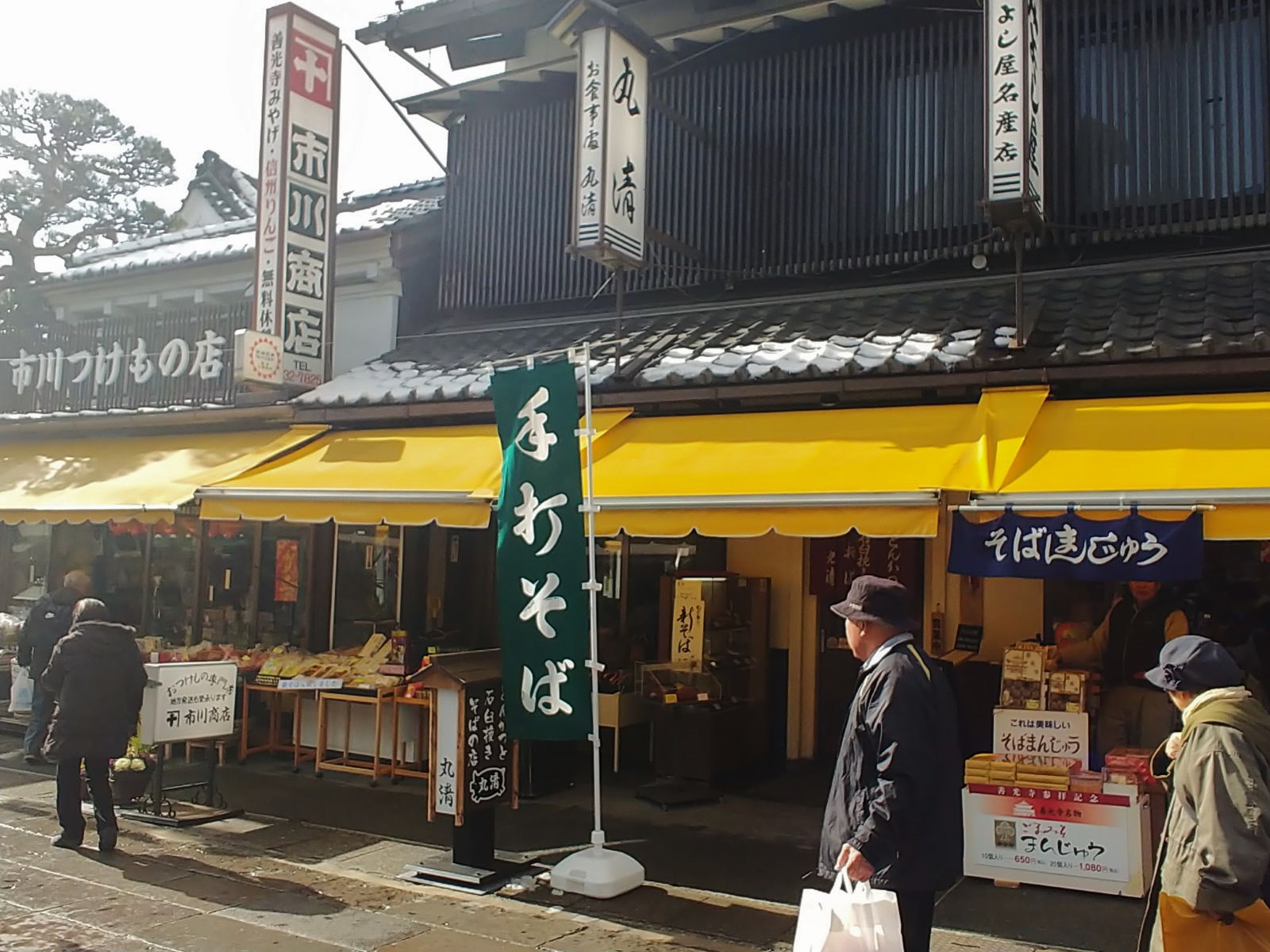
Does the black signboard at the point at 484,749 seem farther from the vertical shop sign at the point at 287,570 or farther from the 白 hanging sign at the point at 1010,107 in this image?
the vertical shop sign at the point at 287,570

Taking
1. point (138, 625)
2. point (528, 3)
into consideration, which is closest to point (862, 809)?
point (528, 3)

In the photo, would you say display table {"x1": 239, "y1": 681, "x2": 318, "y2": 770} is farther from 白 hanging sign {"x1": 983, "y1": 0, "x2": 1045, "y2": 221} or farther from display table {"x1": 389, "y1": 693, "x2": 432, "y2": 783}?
白 hanging sign {"x1": 983, "y1": 0, "x2": 1045, "y2": 221}

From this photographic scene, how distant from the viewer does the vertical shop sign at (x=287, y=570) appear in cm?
1233

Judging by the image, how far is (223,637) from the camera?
12.7 meters

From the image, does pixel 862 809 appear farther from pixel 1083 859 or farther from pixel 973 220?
pixel 973 220

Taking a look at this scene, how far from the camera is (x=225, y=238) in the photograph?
15.5 meters

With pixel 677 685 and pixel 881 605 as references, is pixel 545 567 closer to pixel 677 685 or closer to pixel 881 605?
pixel 881 605

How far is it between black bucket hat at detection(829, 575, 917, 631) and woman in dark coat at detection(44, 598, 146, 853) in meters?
5.93

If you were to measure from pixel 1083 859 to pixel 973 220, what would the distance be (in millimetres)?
5216

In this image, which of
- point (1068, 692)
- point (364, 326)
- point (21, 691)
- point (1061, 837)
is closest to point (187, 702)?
point (21, 691)

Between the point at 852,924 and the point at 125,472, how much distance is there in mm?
9570

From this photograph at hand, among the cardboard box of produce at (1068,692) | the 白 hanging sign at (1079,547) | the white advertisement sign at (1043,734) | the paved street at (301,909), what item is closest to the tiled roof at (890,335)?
the 白 hanging sign at (1079,547)

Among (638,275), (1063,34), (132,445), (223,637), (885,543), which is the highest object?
(1063,34)

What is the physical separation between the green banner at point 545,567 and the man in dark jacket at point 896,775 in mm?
2817
